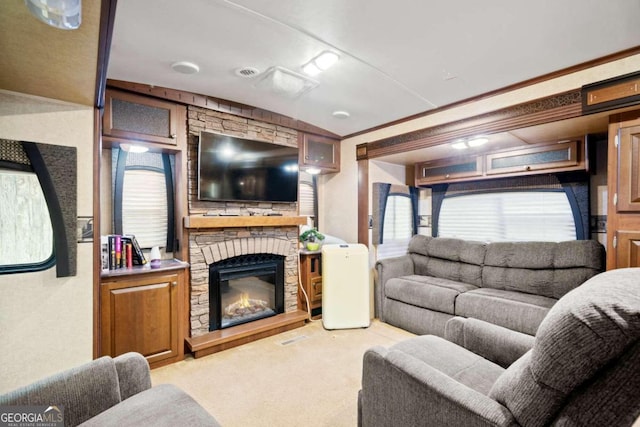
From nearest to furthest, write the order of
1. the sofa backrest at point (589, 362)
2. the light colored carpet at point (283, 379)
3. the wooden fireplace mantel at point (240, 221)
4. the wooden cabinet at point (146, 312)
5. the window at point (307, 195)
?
the sofa backrest at point (589, 362) < the light colored carpet at point (283, 379) < the wooden cabinet at point (146, 312) < the wooden fireplace mantel at point (240, 221) < the window at point (307, 195)

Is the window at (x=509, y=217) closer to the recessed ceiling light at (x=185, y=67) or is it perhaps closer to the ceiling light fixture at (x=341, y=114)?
the ceiling light fixture at (x=341, y=114)

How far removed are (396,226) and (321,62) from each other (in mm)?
2673

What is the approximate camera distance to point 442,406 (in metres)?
1.13

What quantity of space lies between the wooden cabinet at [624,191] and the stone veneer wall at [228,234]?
2.94 metres

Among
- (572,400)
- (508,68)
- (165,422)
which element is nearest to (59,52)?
(165,422)

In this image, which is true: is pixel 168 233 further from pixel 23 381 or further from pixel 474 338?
pixel 474 338

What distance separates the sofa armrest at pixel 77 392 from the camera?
114 cm

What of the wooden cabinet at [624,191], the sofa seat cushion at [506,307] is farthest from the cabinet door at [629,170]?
the sofa seat cushion at [506,307]

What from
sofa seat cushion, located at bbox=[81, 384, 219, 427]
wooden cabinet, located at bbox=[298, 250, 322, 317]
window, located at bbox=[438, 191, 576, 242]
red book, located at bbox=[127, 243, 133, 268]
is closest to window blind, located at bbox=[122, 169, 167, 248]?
red book, located at bbox=[127, 243, 133, 268]

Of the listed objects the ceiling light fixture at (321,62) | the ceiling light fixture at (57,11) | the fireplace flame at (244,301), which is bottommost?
the fireplace flame at (244,301)

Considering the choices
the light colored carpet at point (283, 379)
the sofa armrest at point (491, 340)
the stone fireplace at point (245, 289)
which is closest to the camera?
the sofa armrest at point (491, 340)

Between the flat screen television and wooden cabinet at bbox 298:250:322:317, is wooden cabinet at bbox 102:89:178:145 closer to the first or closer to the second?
the flat screen television

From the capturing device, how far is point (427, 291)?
3.24 m

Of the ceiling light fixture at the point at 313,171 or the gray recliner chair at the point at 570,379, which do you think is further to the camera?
the ceiling light fixture at the point at 313,171
